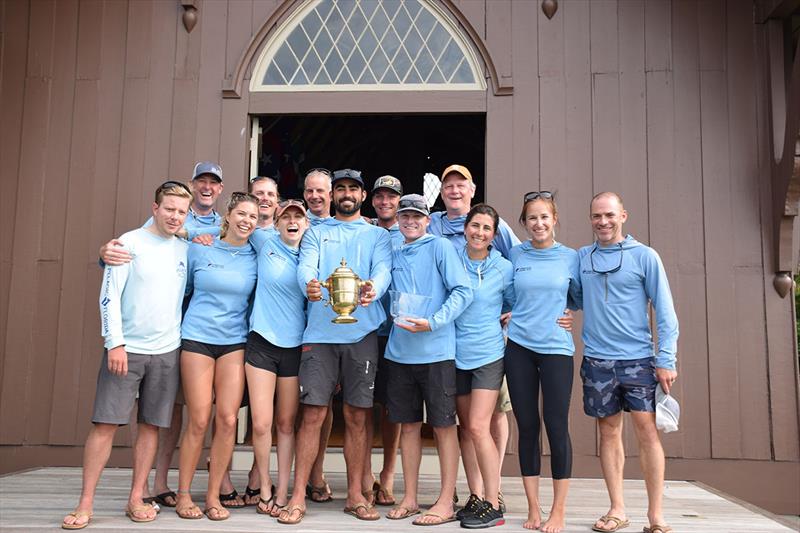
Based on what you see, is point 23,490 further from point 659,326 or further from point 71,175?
point 659,326

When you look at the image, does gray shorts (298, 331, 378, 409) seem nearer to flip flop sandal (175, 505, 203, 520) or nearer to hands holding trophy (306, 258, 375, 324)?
hands holding trophy (306, 258, 375, 324)

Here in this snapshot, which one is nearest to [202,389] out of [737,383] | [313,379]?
[313,379]

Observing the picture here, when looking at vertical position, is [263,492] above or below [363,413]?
below

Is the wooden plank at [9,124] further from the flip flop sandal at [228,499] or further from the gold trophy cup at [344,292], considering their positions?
the gold trophy cup at [344,292]

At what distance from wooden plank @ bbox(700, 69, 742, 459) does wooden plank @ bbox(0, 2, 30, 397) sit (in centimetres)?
519

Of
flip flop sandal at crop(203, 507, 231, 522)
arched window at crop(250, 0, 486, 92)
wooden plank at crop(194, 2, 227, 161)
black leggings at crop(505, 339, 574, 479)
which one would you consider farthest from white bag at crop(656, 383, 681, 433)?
wooden plank at crop(194, 2, 227, 161)

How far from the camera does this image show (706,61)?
5270 millimetres

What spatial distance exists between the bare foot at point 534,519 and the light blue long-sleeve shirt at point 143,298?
1.90 m

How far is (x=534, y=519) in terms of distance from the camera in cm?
334

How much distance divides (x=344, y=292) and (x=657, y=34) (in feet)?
11.7

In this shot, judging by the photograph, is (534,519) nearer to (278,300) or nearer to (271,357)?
(271,357)

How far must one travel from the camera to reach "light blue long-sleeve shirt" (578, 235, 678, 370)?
3.33 metres

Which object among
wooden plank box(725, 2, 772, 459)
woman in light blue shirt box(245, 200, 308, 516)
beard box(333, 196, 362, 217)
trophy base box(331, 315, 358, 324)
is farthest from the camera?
wooden plank box(725, 2, 772, 459)

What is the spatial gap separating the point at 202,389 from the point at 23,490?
5.39 ft
